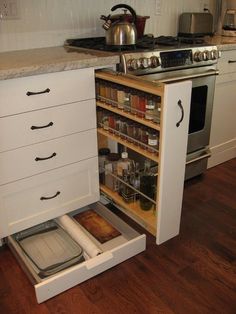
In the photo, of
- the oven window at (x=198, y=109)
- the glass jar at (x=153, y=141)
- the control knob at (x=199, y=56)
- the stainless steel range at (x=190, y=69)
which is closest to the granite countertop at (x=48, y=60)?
the stainless steel range at (x=190, y=69)

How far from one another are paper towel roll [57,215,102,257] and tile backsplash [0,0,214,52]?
1046 mm

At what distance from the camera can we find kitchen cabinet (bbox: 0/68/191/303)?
1.35 metres

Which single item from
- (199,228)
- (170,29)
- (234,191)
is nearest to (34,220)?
(199,228)

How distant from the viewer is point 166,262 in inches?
62.2

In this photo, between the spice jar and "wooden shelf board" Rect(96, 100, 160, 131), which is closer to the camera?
Result: "wooden shelf board" Rect(96, 100, 160, 131)

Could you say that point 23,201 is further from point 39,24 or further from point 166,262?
point 39,24

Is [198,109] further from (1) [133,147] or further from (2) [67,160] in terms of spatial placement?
(2) [67,160]

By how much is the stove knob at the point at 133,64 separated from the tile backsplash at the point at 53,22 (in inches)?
24.9

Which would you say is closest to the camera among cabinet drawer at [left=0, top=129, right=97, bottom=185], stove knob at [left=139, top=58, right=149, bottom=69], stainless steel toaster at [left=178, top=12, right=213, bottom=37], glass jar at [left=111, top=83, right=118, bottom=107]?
cabinet drawer at [left=0, top=129, right=97, bottom=185]

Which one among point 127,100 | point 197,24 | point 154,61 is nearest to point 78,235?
point 127,100

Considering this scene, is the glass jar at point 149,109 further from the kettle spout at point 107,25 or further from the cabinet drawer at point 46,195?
the kettle spout at point 107,25

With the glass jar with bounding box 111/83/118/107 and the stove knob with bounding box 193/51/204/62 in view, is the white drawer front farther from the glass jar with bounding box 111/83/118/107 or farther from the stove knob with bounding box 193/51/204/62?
the stove knob with bounding box 193/51/204/62

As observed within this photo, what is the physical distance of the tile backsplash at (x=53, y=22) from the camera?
185 cm

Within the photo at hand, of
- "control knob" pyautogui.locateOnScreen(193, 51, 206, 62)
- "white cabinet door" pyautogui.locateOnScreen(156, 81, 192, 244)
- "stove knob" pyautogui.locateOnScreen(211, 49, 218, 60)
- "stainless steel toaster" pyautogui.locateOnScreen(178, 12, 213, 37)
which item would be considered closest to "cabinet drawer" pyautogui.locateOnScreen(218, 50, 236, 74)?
"stove knob" pyautogui.locateOnScreen(211, 49, 218, 60)
